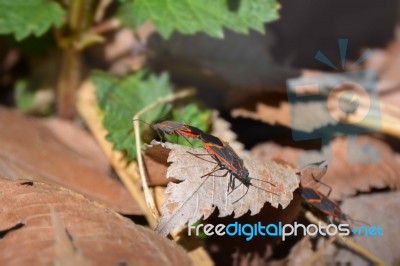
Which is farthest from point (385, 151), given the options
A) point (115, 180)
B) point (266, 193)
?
point (115, 180)

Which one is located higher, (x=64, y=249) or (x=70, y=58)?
(x=70, y=58)

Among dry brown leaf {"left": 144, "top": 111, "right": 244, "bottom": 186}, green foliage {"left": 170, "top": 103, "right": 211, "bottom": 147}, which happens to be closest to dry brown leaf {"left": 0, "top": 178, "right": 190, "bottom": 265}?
dry brown leaf {"left": 144, "top": 111, "right": 244, "bottom": 186}

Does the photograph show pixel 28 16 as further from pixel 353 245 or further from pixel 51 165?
pixel 353 245

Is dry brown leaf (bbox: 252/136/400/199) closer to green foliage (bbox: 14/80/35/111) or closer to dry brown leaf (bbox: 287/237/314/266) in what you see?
dry brown leaf (bbox: 287/237/314/266)

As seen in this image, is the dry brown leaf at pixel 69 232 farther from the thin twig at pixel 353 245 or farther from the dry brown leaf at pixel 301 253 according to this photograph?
the thin twig at pixel 353 245

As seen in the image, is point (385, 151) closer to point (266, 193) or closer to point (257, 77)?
point (257, 77)

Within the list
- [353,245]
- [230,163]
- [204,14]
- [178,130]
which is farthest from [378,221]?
[204,14]
